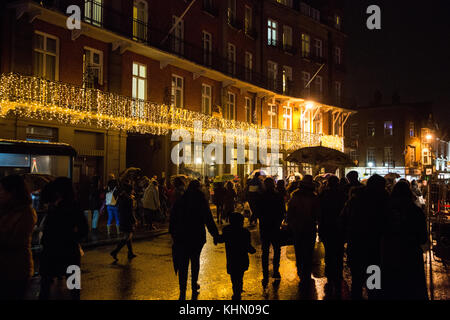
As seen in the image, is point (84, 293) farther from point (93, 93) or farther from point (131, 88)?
point (131, 88)

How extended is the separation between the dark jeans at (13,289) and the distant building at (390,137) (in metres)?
52.0

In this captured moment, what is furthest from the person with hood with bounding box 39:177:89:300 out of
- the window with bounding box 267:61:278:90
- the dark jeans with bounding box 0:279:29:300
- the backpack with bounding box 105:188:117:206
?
the window with bounding box 267:61:278:90

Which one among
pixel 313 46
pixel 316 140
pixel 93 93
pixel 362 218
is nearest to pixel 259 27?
pixel 313 46

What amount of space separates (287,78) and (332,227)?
89.8 ft

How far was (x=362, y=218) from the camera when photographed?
6117mm

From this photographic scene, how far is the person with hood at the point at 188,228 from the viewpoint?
6414mm

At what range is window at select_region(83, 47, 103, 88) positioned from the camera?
60.7ft

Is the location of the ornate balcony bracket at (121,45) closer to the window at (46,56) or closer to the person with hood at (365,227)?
the window at (46,56)

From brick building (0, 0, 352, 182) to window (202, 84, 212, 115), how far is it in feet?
0.22

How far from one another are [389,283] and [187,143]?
1959 cm

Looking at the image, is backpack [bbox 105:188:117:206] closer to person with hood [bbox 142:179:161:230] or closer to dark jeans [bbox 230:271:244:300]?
person with hood [bbox 142:179:161:230]

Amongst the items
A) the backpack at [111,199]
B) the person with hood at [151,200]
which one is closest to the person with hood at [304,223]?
the backpack at [111,199]

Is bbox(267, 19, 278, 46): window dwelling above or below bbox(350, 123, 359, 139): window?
above

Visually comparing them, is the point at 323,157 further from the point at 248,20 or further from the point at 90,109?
the point at 248,20
